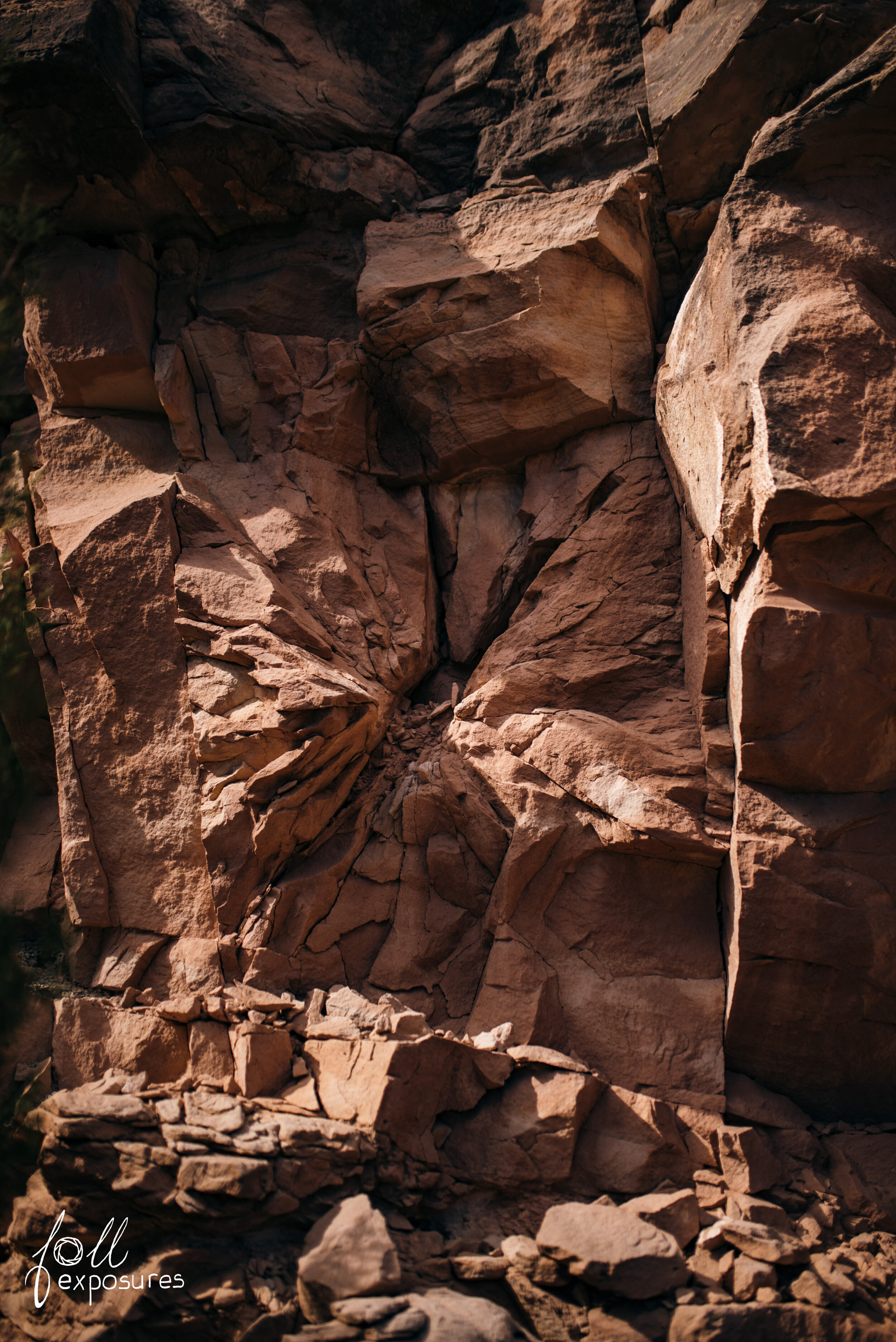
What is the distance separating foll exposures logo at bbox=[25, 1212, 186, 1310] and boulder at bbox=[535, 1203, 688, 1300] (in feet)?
4.98

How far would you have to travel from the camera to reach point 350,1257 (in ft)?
10.9

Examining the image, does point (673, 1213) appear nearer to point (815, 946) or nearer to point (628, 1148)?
point (628, 1148)

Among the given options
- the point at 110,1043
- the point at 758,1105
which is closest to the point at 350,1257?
the point at 110,1043

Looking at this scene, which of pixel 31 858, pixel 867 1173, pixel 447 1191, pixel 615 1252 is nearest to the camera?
pixel 615 1252

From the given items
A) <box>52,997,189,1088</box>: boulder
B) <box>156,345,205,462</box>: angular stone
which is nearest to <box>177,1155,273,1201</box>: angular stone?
<box>52,997,189,1088</box>: boulder

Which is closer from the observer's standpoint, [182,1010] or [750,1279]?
[750,1279]

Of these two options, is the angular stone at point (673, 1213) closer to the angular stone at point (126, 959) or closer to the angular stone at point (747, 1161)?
the angular stone at point (747, 1161)

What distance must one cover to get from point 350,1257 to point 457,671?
3693mm

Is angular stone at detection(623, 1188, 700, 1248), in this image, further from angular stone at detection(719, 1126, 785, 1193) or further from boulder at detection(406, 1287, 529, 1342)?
boulder at detection(406, 1287, 529, 1342)

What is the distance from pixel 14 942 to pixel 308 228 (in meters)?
5.26

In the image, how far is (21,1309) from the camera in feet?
11.8

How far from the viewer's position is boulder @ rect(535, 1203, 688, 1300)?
11.2ft

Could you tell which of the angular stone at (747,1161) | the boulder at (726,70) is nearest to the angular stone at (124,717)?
the angular stone at (747,1161)

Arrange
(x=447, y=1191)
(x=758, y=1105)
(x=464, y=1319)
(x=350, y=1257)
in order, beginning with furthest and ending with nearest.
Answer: (x=758, y=1105)
(x=447, y=1191)
(x=350, y=1257)
(x=464, y=1319)
